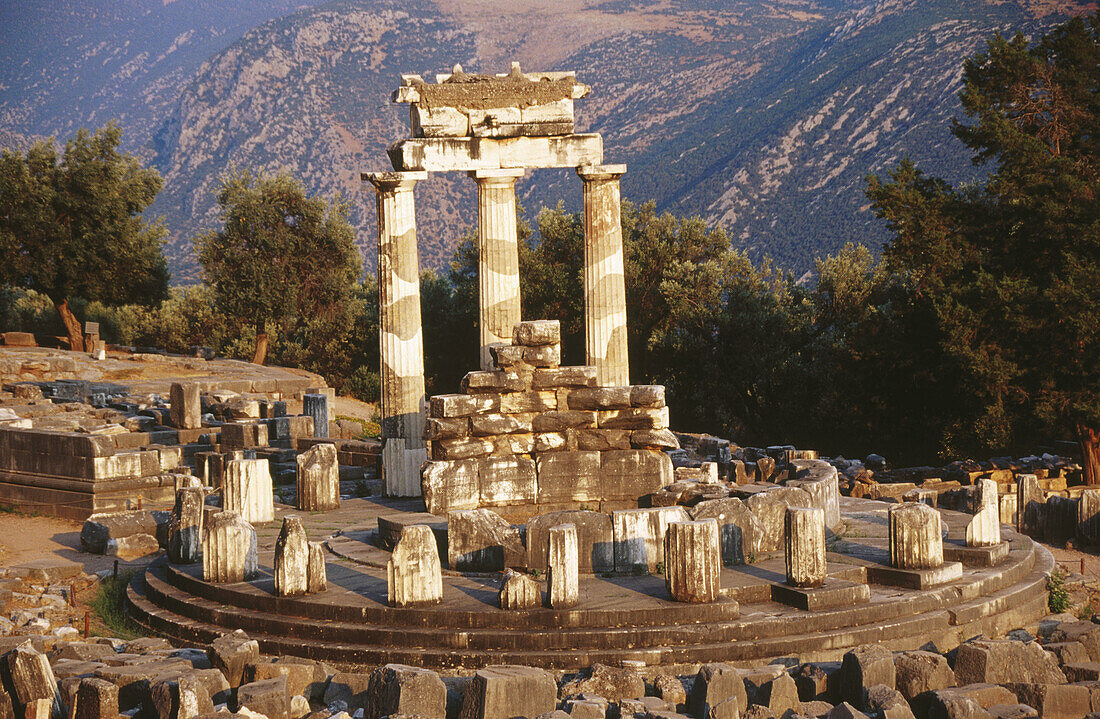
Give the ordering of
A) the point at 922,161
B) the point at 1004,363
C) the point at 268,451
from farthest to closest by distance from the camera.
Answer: the point at 922,161 < the point at 1004,363 < the point at 268,451

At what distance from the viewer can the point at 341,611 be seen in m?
10.4

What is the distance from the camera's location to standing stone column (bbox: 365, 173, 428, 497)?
16.7m

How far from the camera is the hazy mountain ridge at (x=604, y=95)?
229 ft

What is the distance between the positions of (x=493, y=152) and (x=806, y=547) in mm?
8141

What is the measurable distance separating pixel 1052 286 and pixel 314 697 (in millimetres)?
17300

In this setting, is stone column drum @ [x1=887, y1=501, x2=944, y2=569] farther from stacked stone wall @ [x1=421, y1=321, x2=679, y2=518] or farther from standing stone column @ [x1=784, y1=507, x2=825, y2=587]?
stacked stone wall @ [x1=421, y1=321, x2=679, y2=518]

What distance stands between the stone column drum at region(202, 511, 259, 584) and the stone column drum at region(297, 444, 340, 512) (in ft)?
13.6

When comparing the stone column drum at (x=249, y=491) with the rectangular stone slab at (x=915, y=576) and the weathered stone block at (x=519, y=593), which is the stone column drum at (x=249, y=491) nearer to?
the weathered stone block at (x=519, y=593)

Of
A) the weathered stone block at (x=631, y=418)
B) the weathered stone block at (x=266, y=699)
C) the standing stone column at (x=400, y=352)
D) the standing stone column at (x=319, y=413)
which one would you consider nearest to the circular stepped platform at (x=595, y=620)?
the weathered stone block at (x=266, y=699)

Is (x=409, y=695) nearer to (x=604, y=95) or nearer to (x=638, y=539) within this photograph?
(x=638, y=539)

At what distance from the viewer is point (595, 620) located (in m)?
9.93

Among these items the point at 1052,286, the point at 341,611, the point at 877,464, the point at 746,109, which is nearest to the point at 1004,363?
the point at 1052,286

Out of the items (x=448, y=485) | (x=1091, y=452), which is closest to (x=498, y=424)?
(x=448, y=485)

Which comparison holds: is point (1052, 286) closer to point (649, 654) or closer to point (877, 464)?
point (877, 464)
